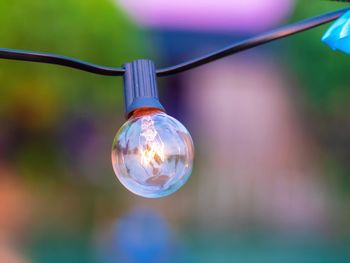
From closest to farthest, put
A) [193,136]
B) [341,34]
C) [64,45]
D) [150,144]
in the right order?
[150,144] < [341,34] < [64,45] < [193,136]

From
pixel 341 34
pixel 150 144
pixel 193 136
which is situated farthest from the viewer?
pixel 193 136

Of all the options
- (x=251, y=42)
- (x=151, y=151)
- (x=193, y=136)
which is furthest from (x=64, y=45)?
(x=151, y=151)

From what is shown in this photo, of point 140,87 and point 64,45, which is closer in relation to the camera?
point 140,87

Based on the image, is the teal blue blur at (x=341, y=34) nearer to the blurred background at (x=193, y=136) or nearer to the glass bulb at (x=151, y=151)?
the glass bulb at (x=151, y=151)

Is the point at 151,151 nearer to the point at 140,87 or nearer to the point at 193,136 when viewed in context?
the point at 140,87

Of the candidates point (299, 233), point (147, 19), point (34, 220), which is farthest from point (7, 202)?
point (299, 233)
